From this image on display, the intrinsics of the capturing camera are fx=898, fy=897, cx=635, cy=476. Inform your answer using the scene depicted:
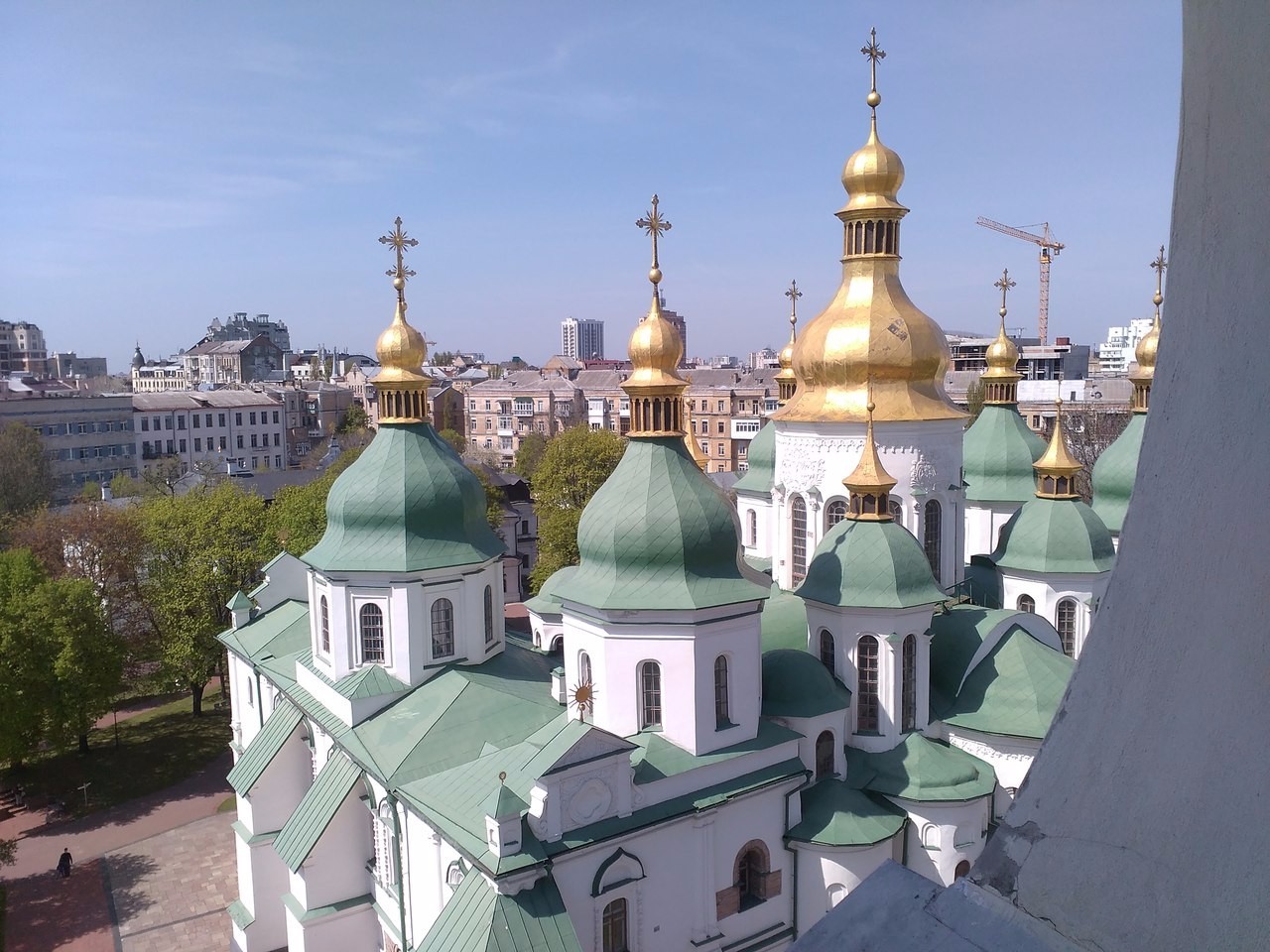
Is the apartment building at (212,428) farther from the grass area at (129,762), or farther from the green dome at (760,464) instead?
the green dome at (760,464)

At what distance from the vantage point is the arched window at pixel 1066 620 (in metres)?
23.3

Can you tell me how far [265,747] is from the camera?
72.1ft

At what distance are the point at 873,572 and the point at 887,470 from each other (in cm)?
405

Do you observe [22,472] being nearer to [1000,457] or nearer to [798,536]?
[798,536]

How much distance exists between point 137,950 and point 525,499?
37.3 meters

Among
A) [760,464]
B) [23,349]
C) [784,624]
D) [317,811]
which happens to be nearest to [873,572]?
[784,624]

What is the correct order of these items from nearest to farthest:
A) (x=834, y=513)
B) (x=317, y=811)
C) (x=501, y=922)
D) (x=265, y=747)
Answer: (x=501, y=922)
(x=317, y=811)
(x=265, y=747)
(x=834, y=513)

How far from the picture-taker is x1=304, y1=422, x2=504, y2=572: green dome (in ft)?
66.6

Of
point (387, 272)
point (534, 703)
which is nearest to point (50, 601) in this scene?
point (387, 272)

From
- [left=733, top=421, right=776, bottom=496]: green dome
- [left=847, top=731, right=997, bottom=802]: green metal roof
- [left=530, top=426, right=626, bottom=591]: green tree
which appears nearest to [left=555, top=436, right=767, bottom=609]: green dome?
[left=847, top=731, right=997, bottom=802]: green metal roof

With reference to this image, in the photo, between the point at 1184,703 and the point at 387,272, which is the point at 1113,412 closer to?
the point at 387,272

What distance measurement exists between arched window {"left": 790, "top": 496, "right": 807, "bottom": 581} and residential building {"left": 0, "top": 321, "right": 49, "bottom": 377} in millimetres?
145616

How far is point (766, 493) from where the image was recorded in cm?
2798

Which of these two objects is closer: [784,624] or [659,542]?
[659,542]
